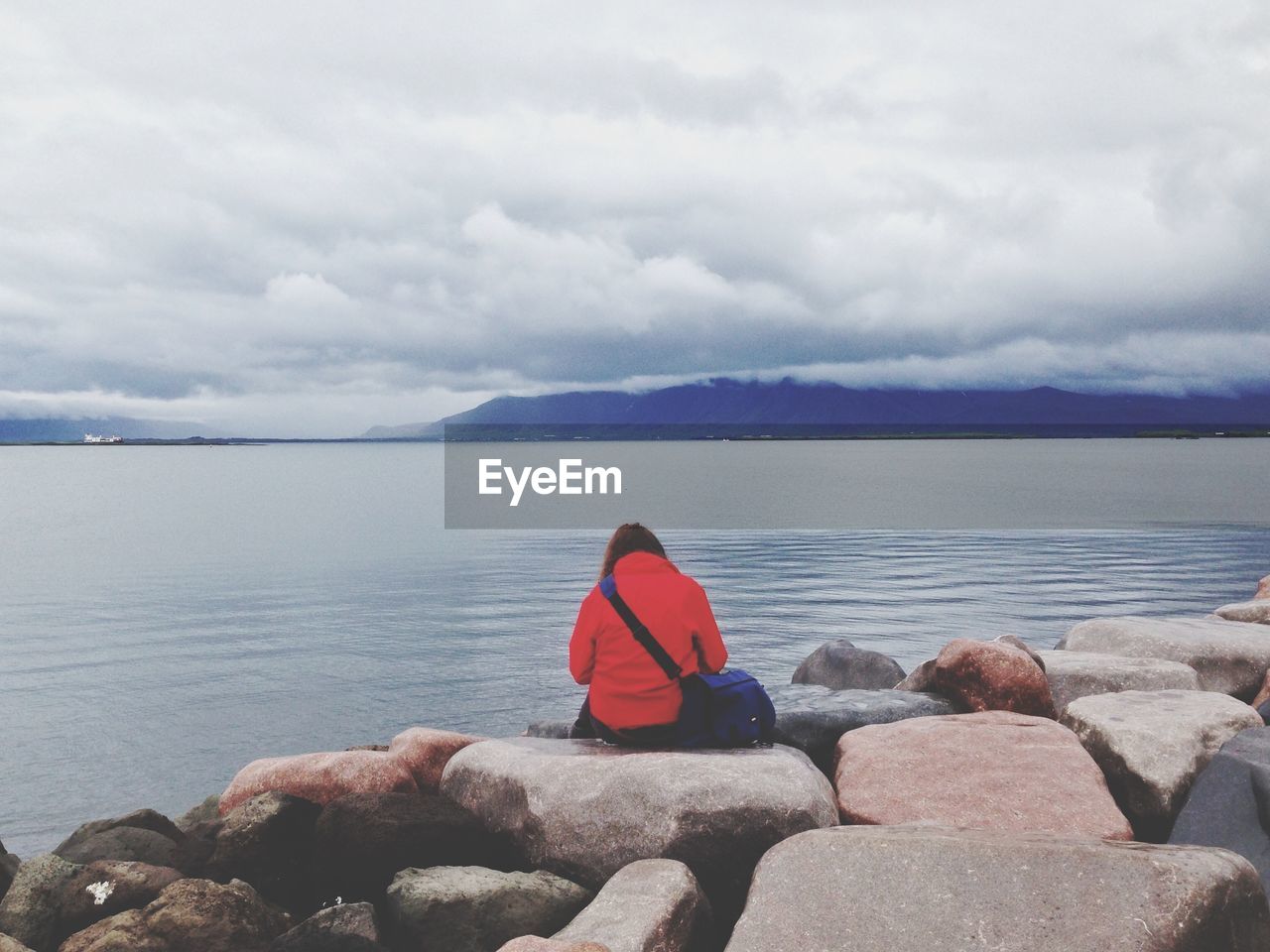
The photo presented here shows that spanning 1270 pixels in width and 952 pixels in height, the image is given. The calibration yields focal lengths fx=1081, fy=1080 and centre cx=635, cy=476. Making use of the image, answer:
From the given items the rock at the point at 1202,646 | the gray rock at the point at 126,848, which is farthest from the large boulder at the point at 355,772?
the rock at the point at 1202,646

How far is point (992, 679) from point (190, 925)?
7901 mm

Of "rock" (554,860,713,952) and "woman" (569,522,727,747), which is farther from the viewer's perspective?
"woman" (569,522,727,747)

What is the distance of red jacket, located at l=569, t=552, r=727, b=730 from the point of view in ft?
27.3

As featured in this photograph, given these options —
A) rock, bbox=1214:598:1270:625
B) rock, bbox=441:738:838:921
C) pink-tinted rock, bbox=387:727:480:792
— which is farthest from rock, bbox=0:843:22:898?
rock, bbox=1214:598:1270:625

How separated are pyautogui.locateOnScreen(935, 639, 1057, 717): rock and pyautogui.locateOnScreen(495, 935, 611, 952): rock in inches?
254

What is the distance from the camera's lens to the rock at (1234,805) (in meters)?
7.41

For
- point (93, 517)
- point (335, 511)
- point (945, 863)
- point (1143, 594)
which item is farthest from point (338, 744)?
point (93, 517)

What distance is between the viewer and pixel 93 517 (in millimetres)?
65875

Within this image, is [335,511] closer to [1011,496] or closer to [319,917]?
[1011,496]

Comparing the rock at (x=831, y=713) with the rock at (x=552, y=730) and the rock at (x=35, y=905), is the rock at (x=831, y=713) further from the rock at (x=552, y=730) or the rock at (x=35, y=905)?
the rock at (x=35, y=905)

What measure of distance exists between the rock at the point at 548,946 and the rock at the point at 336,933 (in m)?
0.97

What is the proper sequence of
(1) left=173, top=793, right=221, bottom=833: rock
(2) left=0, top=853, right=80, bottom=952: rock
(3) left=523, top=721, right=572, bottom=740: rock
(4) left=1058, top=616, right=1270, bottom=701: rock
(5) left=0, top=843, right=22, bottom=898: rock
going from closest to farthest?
(2) left=0, top=853, right=80, bottom=952: rock < (5) left=0, top=843, right=22, bottom=898: rock < (1) left=173, top=793, right=221, bottom=833: rock < (3) left=523, top=721, right=572, bottom=740: rock < (4) left=1058, top=616, right=1270, bottom=701: rock

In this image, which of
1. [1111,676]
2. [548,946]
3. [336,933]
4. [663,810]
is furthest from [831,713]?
[336,933]

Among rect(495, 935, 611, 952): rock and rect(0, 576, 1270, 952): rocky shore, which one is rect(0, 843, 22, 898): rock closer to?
rect(0, 576, 1270, 952): rocky shore
